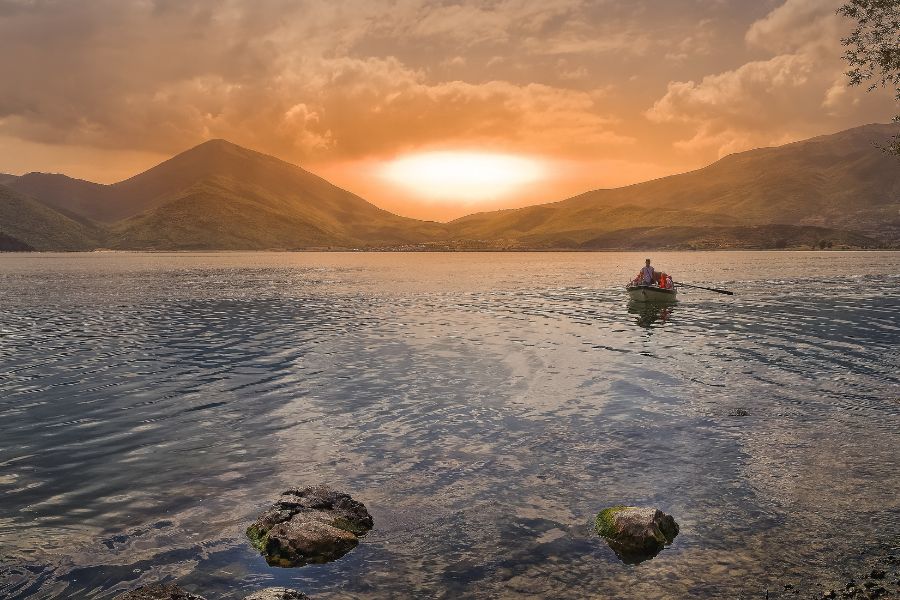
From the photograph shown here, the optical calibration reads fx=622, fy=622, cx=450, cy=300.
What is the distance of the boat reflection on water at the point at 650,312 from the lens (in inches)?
1916

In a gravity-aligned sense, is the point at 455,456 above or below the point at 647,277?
below

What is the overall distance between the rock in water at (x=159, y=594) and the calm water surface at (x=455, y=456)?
44.1 inches

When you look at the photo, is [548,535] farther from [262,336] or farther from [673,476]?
[262,336]

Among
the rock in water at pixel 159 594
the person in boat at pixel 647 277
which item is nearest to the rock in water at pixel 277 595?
the rock in water at pixel 159 594

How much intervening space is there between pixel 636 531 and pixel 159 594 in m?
8.69

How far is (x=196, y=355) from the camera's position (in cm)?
3441

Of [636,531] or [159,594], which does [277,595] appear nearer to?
[159,594]

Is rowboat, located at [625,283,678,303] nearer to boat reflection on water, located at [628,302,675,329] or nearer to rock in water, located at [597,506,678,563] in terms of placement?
boat reflection on water, located at [628,302,675,329]

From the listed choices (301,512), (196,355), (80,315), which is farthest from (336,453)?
(80,315)

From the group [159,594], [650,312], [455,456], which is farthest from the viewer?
[650,312]

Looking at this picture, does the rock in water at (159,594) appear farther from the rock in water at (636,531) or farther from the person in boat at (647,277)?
the person in boat at (647,277)

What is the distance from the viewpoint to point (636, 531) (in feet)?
40.7

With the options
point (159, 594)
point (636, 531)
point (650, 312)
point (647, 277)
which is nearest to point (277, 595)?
point (159, 594)

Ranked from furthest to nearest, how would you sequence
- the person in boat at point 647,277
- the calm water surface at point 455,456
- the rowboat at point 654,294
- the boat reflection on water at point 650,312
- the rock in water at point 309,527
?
the person in boat at point 647,277
the rowboat at point 654,294
the boat reflection on water at point 650,312
the rock in water at point 309,527
the calm water surface at point 455,456
